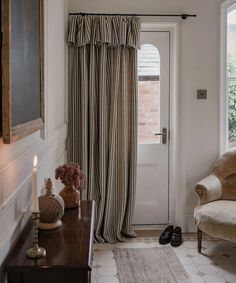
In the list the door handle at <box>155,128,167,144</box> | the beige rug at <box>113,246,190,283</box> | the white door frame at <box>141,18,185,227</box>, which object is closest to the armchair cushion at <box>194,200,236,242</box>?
the beige rug at <box>113,246,190,283</box>

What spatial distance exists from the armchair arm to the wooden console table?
192 cm

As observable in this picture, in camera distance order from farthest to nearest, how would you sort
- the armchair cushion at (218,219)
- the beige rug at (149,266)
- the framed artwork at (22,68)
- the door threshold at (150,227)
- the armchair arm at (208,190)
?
1. the door threshold at (150,227)
2. the armchair arm at (208,190)
3. the armchair cushion at (218,219)
4. the beige rug at (149,266)
5. the framed artwork at (22,68)

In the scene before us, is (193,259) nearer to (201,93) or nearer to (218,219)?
(218,219)

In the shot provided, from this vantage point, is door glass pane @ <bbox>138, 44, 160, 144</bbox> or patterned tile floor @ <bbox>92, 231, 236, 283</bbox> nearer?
patterned tile floor @ <bbox>92, 231, 236, 283</bbox>

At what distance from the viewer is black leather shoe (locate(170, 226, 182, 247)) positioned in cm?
363

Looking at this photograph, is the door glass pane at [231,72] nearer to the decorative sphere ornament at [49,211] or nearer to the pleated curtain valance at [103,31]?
the pleated curtain valance at [103,31]

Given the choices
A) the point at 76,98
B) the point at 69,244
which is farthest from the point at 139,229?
the point at 69,244

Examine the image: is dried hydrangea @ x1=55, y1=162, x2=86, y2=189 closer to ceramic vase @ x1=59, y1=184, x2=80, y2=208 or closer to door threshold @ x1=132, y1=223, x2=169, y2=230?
ceramic vase @ x1=59, y1=184, x2=80, y2=208

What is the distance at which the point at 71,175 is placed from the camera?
2262 mm

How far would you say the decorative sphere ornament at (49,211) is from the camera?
1761 mm

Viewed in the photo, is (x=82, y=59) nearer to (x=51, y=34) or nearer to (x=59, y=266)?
(x=51, y=34)

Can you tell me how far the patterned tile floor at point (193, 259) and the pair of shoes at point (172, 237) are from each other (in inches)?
2.0

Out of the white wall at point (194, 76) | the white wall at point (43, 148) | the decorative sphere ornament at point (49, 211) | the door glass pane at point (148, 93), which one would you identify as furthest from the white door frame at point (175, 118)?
Result: the decorative sphere ornament at point (49, 211)

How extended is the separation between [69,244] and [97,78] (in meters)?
2.40
